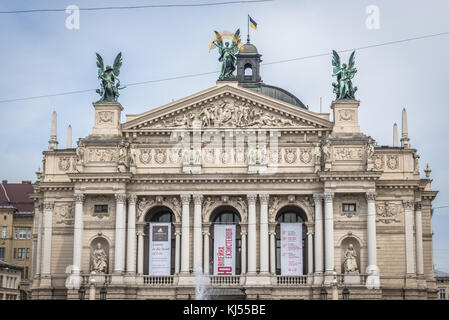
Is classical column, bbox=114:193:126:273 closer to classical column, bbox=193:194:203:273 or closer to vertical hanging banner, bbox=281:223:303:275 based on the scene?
classical column, bbox=193:194:203:273

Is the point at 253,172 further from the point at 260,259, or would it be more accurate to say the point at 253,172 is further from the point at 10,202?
the point at 10,202

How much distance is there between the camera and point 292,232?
65.8 meters

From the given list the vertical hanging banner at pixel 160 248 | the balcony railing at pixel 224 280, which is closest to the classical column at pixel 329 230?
the balcony railing at pixel 224 280

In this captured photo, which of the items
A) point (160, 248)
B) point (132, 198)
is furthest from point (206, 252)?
point (132, 198)

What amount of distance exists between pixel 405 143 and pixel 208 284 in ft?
66.9

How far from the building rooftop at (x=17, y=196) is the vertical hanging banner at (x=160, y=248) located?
1775 inches

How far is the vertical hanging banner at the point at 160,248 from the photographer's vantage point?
65.6 meters

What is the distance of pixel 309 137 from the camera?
6700 centimetres

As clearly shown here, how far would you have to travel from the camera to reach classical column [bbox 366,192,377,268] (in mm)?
63062

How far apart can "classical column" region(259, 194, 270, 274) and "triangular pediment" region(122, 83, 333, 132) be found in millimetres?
6288

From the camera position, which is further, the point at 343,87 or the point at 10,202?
the point at 10,202

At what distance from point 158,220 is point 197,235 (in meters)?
5.00

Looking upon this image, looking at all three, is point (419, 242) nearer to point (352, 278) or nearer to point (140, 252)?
point (352, 278)
